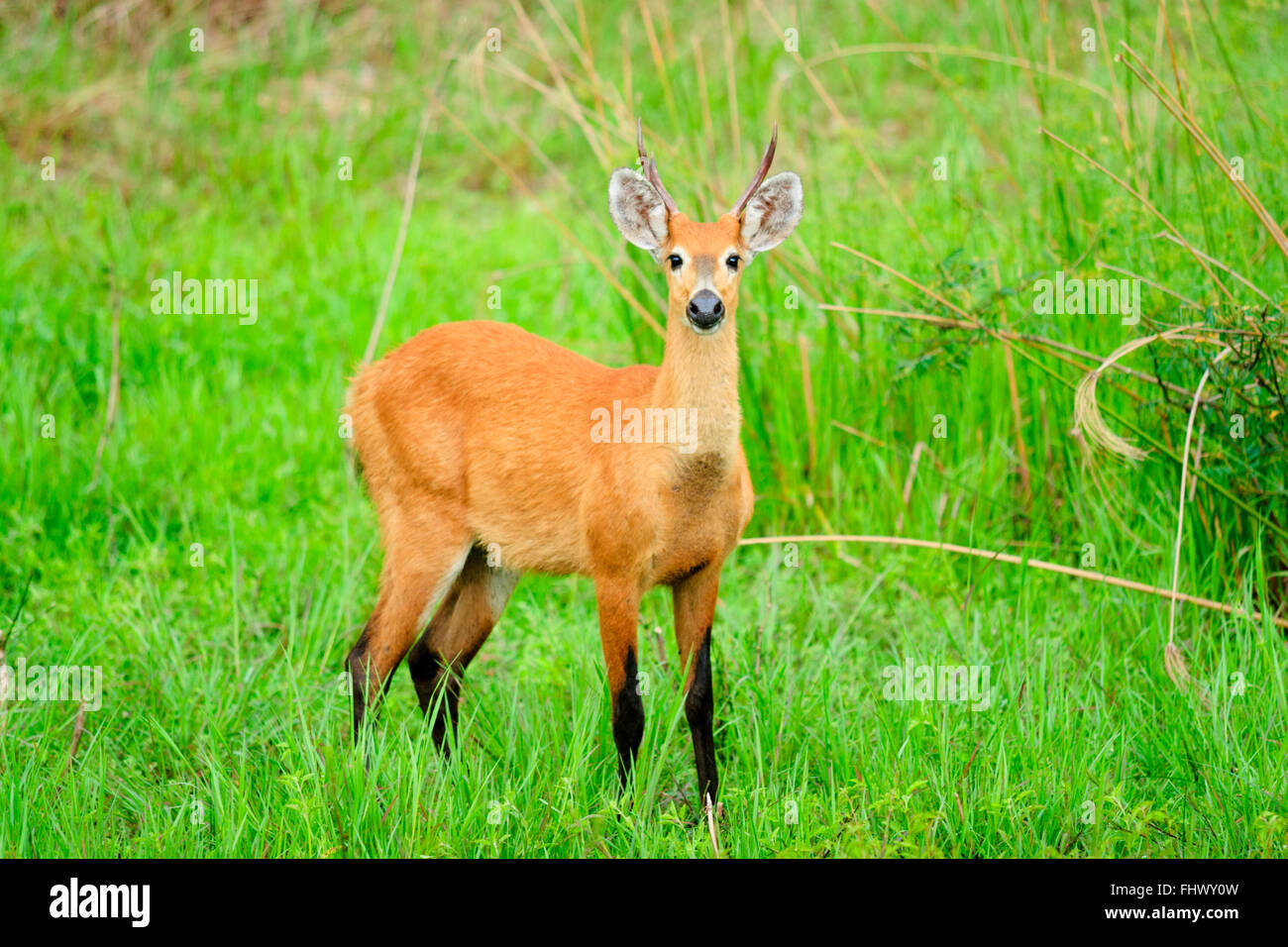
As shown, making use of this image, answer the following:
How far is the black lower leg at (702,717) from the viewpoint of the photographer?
444 centimetres

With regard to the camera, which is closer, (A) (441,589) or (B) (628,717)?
(B) (628,717)

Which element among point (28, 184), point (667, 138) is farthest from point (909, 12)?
point (28, 184)

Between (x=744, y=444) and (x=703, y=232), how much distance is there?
2.23 m

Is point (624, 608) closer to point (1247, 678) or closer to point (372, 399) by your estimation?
point (372, 399)

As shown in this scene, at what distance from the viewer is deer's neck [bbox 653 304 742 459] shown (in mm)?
4133

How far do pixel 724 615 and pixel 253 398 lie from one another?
9.95 feet

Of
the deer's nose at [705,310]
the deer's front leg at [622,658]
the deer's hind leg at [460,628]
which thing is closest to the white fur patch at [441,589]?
the deer's hind leg at [460,628]

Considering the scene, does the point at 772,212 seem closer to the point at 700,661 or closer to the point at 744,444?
the point at 700,661

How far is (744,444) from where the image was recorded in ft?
20.3

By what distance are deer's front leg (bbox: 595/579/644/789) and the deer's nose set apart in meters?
0.88

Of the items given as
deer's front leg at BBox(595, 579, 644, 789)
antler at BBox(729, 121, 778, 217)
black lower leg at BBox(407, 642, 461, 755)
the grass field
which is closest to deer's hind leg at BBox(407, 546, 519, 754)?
black lower leg at BBox(407, 642, 461, 755)


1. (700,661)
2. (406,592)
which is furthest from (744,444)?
(406,592)

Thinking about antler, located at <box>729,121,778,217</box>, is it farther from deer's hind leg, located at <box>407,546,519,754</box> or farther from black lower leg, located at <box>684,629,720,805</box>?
deer's hind leg, located at <box>407,546,519,754</box>

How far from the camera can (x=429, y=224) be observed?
30.5 ft
